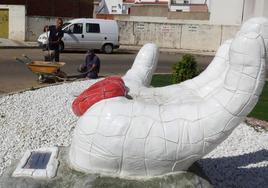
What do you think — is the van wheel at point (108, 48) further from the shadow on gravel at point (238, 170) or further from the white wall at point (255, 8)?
the shadow on gravel at point (238, 170)

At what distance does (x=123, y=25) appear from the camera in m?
31.0

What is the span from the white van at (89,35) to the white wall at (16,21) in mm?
4742

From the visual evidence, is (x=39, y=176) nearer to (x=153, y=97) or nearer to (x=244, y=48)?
(x=153, y=97)

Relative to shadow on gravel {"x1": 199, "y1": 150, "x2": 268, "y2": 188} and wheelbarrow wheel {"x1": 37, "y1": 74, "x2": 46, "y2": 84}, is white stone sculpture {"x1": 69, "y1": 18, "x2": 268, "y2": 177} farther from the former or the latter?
wheelbarrow wheel {"x1": 37, "y1": 74, "x2": 46, "y2": 84}

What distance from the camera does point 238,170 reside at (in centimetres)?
619

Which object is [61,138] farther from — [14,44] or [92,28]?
[14,44]

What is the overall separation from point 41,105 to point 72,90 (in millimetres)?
1484

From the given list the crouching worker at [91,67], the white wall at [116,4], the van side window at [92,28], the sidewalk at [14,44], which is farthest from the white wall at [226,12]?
the white wall at [116,4]

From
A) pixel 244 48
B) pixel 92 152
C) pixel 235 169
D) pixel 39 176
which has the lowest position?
pixel 235 169

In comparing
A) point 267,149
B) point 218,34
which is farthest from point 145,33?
point 267,149

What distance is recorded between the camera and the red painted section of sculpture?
4.30 m

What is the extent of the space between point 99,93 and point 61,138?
3.16 meters

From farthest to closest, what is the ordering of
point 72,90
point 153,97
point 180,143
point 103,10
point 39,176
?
point 103,10 < point 72,90 < point 153,97 < point 39,176 < point 180,143

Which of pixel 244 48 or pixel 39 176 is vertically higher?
pixel 244 48
